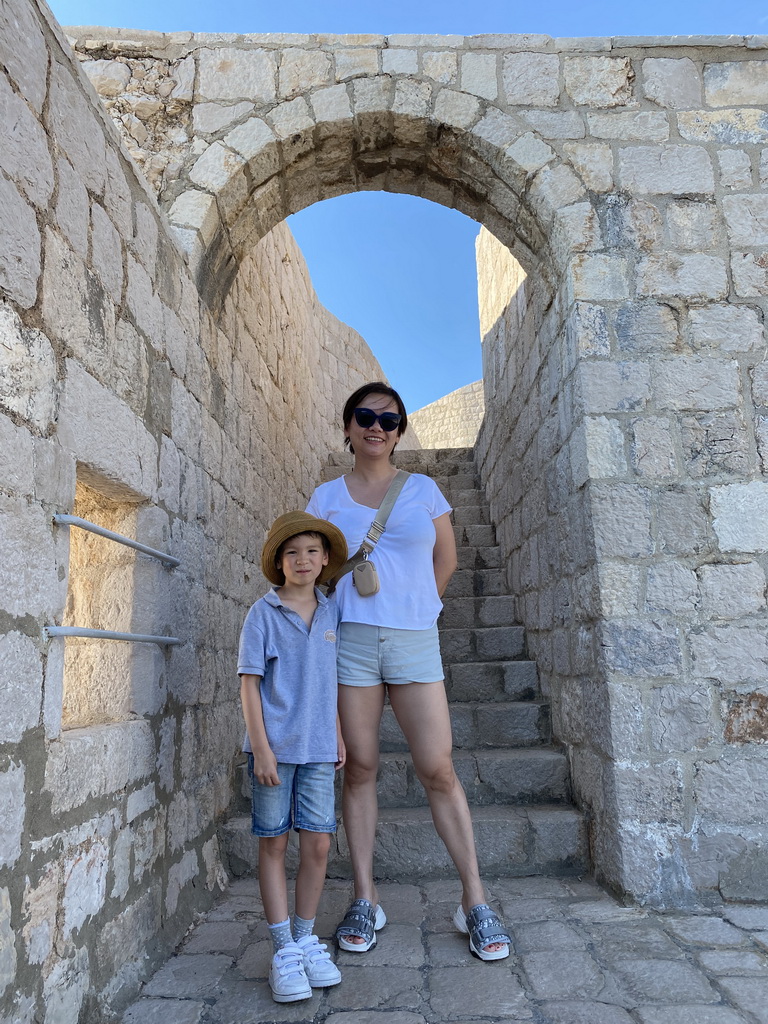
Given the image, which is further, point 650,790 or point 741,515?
point 741,515

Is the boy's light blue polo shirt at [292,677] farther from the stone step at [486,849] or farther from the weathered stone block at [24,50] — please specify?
the weathered stone block at [24,50]

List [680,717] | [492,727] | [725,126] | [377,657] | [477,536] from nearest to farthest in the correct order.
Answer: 1. [377,657]
2. [680,717]
3. [725,126]
4. [492,727]
5. [477,536]

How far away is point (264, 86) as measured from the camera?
321 cm

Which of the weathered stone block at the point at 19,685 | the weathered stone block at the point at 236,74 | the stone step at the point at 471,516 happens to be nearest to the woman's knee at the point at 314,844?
the weathered stone block at the point at 19,685

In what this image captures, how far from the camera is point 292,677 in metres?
2.04

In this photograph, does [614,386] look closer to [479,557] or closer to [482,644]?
[482,644]

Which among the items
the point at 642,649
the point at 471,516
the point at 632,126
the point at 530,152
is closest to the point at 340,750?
the point at 642,649

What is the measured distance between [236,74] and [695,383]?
93.5 inches

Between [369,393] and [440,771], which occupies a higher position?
[369,393]

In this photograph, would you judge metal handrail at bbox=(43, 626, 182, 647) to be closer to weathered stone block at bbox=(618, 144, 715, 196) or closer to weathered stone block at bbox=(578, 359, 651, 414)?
Result: weathered stone block at bbox=(578, 359, 651, 414)

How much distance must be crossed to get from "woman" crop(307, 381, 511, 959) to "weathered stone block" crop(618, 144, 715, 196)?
1.81 m

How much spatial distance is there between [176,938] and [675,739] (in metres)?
1.80

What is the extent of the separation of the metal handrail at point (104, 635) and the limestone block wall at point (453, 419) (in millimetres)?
13057

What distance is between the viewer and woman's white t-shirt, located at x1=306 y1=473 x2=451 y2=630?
87.9 inches
